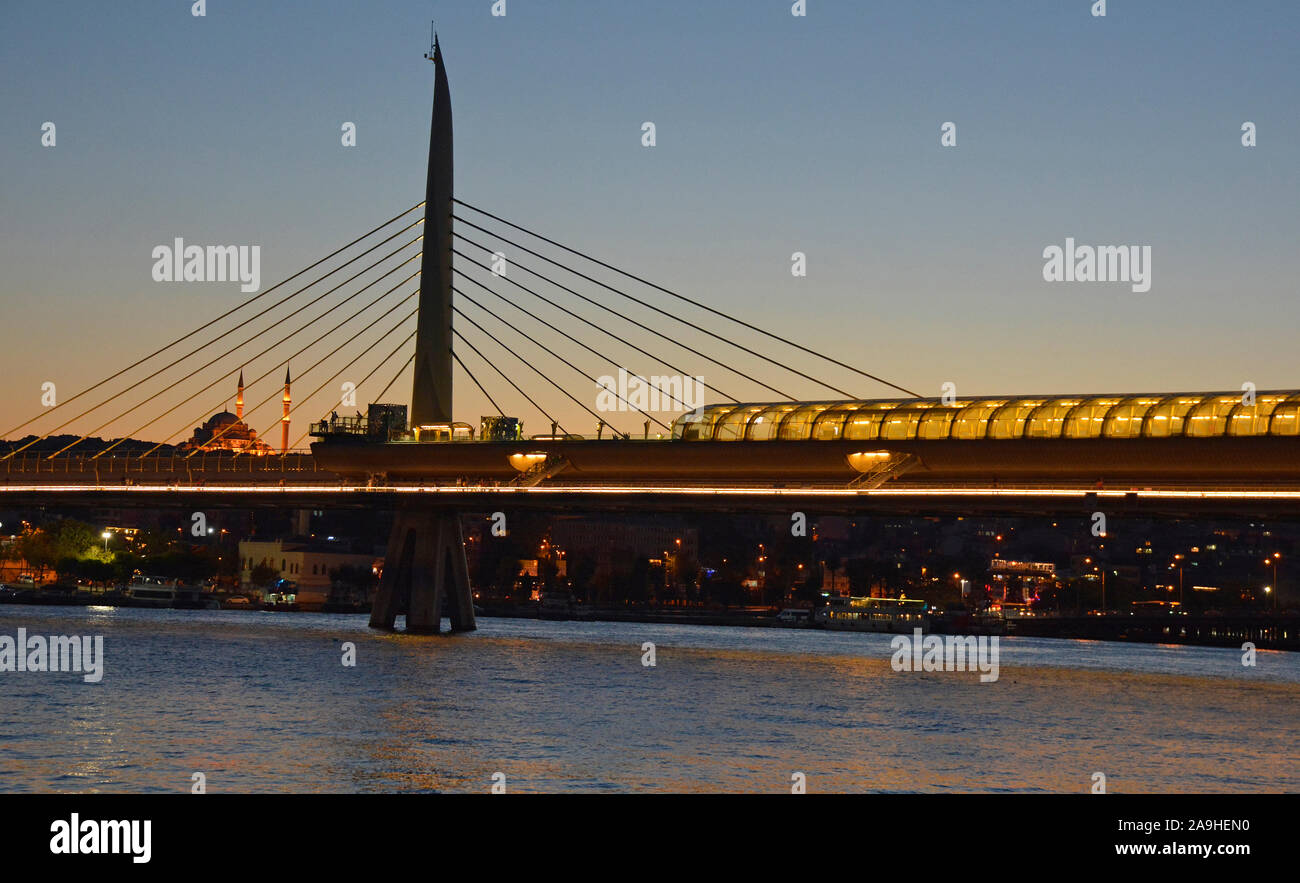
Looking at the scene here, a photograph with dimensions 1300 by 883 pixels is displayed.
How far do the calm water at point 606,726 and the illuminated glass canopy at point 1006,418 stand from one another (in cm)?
1027

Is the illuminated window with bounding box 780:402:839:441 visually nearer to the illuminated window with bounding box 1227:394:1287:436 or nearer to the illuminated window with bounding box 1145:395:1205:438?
the illuminated window with bounding box 1145:395:1205:438

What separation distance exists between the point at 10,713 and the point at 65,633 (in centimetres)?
4653

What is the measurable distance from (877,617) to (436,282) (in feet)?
270

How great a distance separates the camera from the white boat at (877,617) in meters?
152

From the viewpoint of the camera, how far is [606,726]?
136 ft

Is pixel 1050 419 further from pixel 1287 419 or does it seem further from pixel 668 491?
pixel 668 491

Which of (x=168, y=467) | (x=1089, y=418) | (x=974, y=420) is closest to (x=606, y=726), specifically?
(x=1089, y=418)

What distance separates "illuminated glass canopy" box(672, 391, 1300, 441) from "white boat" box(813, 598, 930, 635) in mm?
78449

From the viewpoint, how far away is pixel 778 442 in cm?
7219

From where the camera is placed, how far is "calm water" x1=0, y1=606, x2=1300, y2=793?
31.6 metres

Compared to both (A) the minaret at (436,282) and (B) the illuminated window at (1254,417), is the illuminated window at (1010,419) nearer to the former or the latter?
(B) the illuminated window at (1254,417)
